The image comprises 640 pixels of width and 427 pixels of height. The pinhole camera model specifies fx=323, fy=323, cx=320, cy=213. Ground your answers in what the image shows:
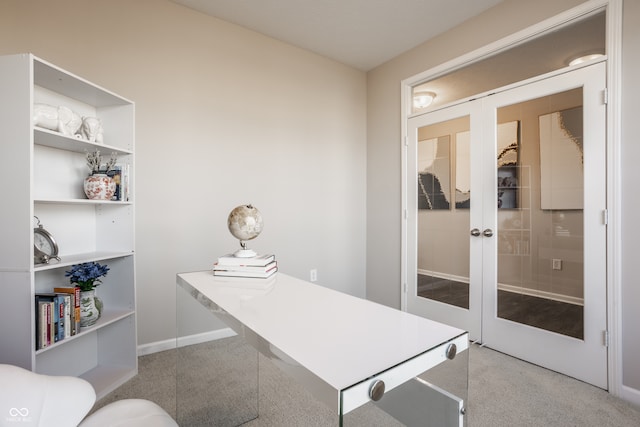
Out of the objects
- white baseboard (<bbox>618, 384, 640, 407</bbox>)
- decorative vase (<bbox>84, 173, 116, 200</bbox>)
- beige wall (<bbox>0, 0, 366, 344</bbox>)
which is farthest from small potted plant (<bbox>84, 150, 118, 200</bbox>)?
white baseboard (<bbox>618, 384, 640, 407</bbox>)

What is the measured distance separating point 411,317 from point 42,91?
2.31 m

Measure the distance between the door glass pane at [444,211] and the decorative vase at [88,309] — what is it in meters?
2.57

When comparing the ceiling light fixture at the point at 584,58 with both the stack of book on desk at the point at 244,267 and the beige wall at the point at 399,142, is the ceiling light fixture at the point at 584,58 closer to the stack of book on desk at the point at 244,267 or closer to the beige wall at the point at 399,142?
the beige wall at the point at 399,142

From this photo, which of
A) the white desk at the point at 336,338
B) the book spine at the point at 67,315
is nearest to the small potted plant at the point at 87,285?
the book spine at the point at 67,315

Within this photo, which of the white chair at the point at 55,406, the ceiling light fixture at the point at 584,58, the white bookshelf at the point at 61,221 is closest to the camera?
the white chair at the point at 55,406

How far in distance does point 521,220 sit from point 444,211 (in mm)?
628

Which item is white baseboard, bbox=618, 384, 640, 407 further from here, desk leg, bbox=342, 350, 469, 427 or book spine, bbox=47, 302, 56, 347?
book spine, bbox=47, 302, 56, 347

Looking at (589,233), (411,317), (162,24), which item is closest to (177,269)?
(162,24)

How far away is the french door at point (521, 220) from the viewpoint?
2021 mm

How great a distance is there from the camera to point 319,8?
254 cm

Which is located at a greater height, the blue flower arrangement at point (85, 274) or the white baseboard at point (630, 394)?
the blue flower arrangement at point (85, 274)

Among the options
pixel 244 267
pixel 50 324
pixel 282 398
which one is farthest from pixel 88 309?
pixel 282 398

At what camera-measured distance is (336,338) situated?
821 mm

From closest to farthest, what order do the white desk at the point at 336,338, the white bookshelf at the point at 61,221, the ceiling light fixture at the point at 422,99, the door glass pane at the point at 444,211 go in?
the white desk at the point at 336,338, the white bookshelf at the point at 61,221, the door glass pane at the point at 444,211, the ceiling light fixture at the point at 422,99
